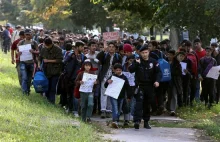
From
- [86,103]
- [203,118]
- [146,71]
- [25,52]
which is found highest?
[25,52]

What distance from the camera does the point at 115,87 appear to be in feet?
42.3

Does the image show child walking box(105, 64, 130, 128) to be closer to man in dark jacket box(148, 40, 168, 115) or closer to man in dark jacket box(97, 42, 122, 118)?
man in dark jacket box(97, 42, 122, 118)

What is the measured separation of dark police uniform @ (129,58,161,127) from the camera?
12.7 meters

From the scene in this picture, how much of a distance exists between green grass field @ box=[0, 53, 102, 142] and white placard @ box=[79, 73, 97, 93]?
2.57 ft

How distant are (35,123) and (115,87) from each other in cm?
267

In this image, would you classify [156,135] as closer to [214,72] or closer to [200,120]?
[200,120]

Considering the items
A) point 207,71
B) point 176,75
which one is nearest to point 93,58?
point 176,75

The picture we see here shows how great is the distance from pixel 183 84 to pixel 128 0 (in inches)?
182

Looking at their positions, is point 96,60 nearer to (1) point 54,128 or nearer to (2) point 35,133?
(1) point 54,128

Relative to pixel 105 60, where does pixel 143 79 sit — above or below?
below

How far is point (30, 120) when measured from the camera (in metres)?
11.0

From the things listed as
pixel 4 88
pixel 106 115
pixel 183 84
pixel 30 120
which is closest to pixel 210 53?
pixel 183 84

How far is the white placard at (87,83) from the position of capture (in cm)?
1292

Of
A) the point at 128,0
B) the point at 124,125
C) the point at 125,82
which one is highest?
the point at 128,0
